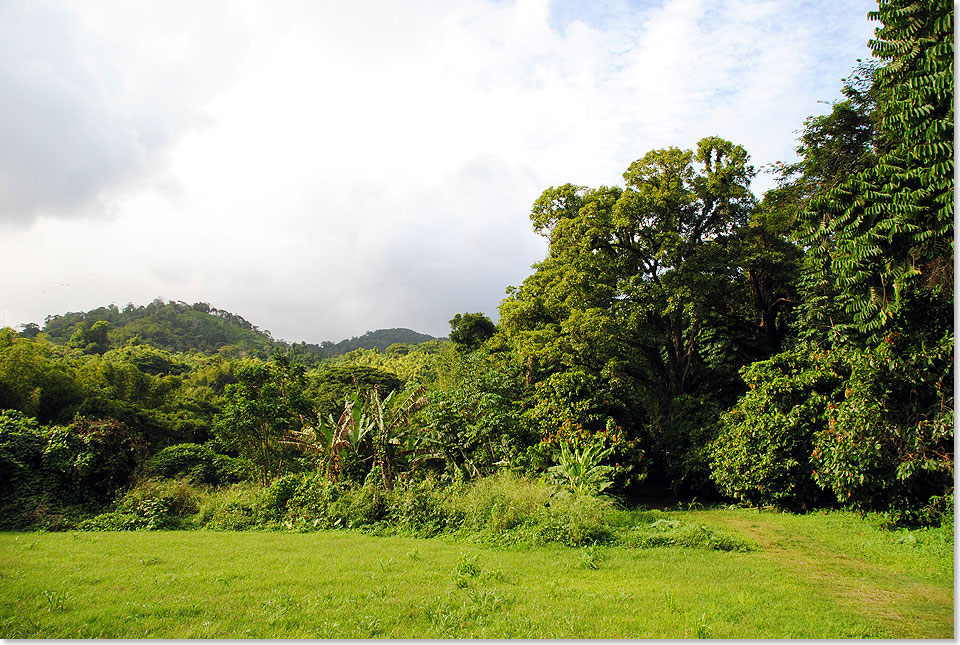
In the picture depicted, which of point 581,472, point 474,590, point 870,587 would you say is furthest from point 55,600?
point 581,472

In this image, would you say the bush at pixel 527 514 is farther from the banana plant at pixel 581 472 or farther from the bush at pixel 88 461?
the bush at pixel 88 461

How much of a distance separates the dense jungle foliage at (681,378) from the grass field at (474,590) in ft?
7.49

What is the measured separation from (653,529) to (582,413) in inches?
180

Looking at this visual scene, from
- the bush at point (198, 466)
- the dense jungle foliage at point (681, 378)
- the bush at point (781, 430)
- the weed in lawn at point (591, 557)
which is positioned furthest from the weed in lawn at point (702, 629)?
the bush at point (198, 466)

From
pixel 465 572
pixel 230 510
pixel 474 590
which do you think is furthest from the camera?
pixel 230 510

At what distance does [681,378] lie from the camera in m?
13.9

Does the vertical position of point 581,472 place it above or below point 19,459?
below

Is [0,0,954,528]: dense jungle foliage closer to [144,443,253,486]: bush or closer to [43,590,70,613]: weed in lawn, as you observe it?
[144,443,253,486]: bush

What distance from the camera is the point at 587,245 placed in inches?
529

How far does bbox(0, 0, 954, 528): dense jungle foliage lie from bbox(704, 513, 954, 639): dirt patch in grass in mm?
2022

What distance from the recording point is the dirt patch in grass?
4031 millimetres

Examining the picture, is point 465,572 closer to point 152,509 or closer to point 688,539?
point 688,539

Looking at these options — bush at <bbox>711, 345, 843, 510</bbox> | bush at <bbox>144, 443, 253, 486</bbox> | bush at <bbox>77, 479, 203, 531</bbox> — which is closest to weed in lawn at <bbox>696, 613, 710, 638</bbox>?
bush at <bbox>711, 345, 843, 510</bbox>

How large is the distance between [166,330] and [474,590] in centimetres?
6228
